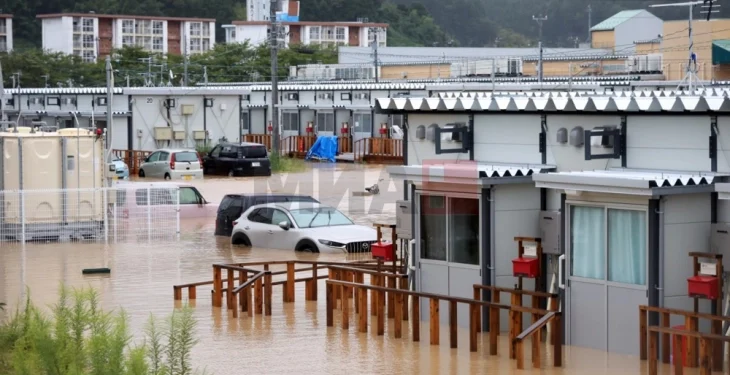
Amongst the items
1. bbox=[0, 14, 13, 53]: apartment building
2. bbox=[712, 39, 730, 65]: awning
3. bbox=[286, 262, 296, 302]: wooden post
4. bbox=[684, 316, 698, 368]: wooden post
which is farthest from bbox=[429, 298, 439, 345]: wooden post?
bbox=[0, 14, 13, 53]: apartment building

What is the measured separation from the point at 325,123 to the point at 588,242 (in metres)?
48.7

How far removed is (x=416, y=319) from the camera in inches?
735

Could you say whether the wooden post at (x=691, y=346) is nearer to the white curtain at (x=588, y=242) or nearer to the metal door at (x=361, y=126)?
the white curtain at (x=588, y=242)

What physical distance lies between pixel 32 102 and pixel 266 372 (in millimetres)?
55965

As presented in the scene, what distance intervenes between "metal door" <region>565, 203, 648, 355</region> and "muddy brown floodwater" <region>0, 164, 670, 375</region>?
0.79 feet

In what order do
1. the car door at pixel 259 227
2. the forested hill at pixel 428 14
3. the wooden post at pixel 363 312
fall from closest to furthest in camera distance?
the wooden post at pixel 363 312 < the car door at pixel 259 227 < the forested hill at pixel 428 14

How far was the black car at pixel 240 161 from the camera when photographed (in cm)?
5141

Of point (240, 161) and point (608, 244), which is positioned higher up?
point (240, 161)

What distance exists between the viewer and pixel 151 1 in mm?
151000

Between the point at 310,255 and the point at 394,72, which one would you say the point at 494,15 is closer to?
the point at 394,72

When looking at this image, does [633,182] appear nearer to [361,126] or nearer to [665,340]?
[665,340]

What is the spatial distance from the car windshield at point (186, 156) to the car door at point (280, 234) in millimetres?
21254

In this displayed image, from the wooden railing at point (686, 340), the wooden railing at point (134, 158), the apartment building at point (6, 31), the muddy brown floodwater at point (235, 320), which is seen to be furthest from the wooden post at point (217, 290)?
the apartment building at point (6, 31)

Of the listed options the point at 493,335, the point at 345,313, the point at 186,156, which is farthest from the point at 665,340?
the point at 186,156
